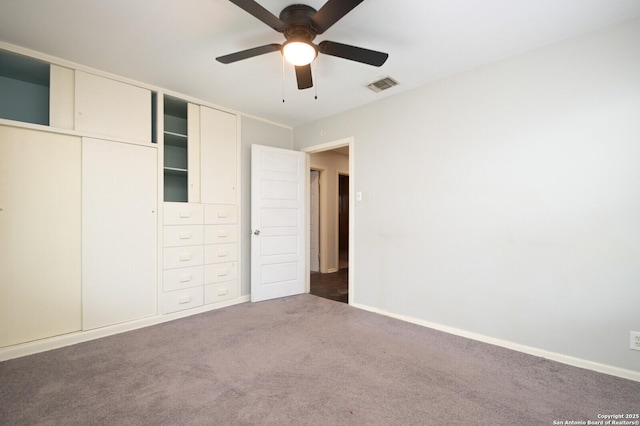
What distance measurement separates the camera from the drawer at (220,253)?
3320mm

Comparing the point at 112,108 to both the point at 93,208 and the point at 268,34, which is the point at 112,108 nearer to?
the point at 93,208

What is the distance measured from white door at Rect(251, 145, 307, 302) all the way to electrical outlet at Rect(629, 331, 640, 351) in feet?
10.7

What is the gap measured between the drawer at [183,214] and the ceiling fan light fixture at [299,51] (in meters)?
2.06

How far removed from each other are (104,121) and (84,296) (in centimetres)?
165

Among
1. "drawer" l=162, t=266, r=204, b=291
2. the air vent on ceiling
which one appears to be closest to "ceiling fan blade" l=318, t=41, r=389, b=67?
the air vent on ceiling

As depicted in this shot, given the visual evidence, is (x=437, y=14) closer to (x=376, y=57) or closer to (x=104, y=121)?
(x=376, y=57)

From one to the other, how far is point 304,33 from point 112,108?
213cm

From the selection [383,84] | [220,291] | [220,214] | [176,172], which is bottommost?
[220,291]

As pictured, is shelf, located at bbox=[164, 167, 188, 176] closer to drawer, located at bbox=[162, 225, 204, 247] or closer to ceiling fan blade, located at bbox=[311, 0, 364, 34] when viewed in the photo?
drawer, located at bbox=[162, 225, 204, 247]

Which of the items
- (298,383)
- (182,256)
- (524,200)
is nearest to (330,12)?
(524,200)

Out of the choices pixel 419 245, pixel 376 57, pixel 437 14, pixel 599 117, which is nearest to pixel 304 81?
pixel 376 57

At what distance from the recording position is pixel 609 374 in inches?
76.4

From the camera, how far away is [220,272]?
3426 mm

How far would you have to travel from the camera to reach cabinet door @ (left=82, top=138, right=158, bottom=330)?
2543mm
